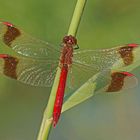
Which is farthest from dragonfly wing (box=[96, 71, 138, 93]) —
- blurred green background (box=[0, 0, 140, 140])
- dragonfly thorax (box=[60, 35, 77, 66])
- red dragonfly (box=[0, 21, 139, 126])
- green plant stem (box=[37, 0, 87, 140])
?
blurred green background (box=[0, 0, 140, 140])

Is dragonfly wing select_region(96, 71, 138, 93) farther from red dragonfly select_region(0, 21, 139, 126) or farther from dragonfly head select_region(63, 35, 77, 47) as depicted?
dragonfly head select_region(63, 35, 77, 47)

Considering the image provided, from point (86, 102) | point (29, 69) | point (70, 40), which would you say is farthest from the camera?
point (86, 102)

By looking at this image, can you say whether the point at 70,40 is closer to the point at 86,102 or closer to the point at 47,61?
the point at 47,61

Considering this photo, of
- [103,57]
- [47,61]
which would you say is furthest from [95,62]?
[47,61]

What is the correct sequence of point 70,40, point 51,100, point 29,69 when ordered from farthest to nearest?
1. point 29,69
2. point 70,40
3. point 51,100

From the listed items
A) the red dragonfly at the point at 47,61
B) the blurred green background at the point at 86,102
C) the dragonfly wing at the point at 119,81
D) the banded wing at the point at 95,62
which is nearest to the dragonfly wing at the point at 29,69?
the red dragonfly at the point at 47,61

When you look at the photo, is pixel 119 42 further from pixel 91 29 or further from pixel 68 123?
pixel 68 123
